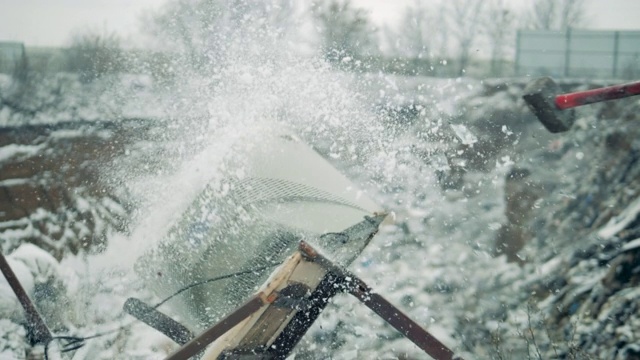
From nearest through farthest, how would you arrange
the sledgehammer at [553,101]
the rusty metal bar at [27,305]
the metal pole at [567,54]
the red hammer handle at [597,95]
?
1. the red hammer handle at [597,95]
2. the sledgehammer at [553,101]
3. the rusty metal bar at [27,305]
4. the metal pole at [567,54]

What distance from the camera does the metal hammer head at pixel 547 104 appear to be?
367 cm

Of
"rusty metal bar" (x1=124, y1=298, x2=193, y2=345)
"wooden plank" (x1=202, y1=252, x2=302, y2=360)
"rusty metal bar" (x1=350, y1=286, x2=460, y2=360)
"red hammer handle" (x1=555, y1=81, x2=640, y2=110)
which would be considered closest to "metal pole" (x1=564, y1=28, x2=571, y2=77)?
"red hammer handle" (x1=555, y1=81, x2=640, y2=110)

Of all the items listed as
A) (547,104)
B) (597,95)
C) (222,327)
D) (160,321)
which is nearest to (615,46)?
(547,104)

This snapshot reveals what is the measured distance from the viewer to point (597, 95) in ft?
10.8

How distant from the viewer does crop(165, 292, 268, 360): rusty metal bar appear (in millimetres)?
2527

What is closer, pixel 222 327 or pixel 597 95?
pixel 222 327

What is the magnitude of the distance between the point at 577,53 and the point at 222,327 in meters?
14.7

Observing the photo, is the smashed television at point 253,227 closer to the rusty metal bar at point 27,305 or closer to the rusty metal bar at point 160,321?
the rusty metal bar at point 160,321

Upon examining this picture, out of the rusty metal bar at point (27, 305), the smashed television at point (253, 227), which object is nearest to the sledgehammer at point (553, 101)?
the smashed television at point (253, 227)

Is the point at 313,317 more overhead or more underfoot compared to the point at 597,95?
more underfoot

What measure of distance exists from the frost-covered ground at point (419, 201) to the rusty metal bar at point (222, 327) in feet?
4.05

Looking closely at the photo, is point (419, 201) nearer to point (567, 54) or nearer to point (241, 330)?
point (241, 330)

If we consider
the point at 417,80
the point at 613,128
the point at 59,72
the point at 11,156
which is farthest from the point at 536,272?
the point at 59,72

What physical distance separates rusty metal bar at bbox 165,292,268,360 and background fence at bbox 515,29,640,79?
42.4 ft
